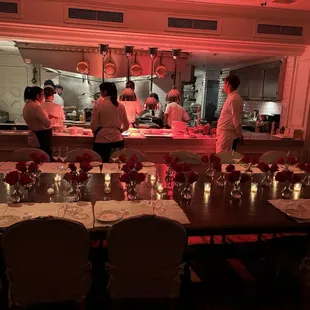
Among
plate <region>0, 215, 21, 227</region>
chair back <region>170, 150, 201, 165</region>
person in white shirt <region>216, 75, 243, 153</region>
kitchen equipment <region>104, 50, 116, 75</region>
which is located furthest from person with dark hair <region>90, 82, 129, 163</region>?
plate <region>0, 215, 21, 227</region>

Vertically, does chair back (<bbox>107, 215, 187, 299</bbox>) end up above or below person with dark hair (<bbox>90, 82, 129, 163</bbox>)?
below

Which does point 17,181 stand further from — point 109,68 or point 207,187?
point 109,68

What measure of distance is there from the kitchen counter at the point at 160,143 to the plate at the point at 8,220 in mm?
2652

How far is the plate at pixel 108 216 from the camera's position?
1.97 m

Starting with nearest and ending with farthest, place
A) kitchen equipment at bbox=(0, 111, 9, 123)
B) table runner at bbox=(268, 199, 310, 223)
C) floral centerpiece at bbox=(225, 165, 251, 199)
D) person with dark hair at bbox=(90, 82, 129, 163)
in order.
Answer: table runner at bbox=(268, 199, 310, 223) < floral centerpiece at bbox=(225, 165, 251, 199) < person with dark hair at bbox=(90, 82, 129, 163) < kitchen equipment at bbox=(0, 111, 9, 123)

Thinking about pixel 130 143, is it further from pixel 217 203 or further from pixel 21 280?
pixel 21 280

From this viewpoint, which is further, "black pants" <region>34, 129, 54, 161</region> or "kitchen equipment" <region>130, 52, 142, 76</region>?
"kitchen equipment" <region>130, 52, 142, 76</region>

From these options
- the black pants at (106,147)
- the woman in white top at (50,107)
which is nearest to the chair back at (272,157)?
the black pants at (106,147)

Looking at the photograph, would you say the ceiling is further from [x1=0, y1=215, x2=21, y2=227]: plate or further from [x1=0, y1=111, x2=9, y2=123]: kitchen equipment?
[x1=0, y1=111, x2=9, y2=123]: kitchen equipment

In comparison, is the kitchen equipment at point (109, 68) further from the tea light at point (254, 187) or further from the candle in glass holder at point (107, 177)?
the tea light at point (254, 187)

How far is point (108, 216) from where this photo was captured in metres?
2.03

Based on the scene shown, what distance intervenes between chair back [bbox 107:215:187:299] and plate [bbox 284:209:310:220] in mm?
808

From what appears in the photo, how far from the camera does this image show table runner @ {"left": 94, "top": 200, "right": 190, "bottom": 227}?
2.09m

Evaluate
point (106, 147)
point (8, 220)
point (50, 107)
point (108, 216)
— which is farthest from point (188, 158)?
point (50, 107)
